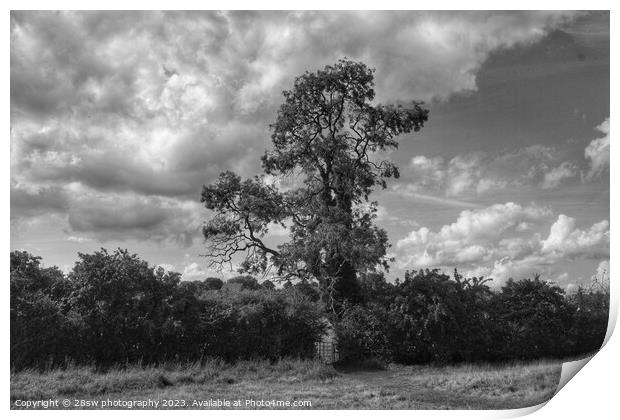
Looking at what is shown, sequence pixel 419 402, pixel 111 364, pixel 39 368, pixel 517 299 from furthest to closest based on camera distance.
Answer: pixel 517 299 → pixel 111 364 → pixel 39 368 → pixel 419 402

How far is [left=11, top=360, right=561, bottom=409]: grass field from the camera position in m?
9.53

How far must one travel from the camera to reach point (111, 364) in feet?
37.8

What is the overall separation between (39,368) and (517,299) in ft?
31.7

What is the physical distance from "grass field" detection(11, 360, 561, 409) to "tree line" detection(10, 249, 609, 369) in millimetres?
556

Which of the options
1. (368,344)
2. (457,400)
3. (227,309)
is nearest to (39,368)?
(227,309)

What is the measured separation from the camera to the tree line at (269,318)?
1121cm

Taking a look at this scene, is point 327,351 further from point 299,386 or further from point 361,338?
point 299,386

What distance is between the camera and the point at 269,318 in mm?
13047

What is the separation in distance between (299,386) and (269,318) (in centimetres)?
261

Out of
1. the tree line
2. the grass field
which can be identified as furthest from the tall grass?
the tree line

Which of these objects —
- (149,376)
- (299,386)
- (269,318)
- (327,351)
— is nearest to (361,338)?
(327,351)

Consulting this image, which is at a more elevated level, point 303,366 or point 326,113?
point 326,113

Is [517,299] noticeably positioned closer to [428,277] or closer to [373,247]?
[428,277]

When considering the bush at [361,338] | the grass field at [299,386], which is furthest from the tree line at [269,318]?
the grass field at [299,386]
